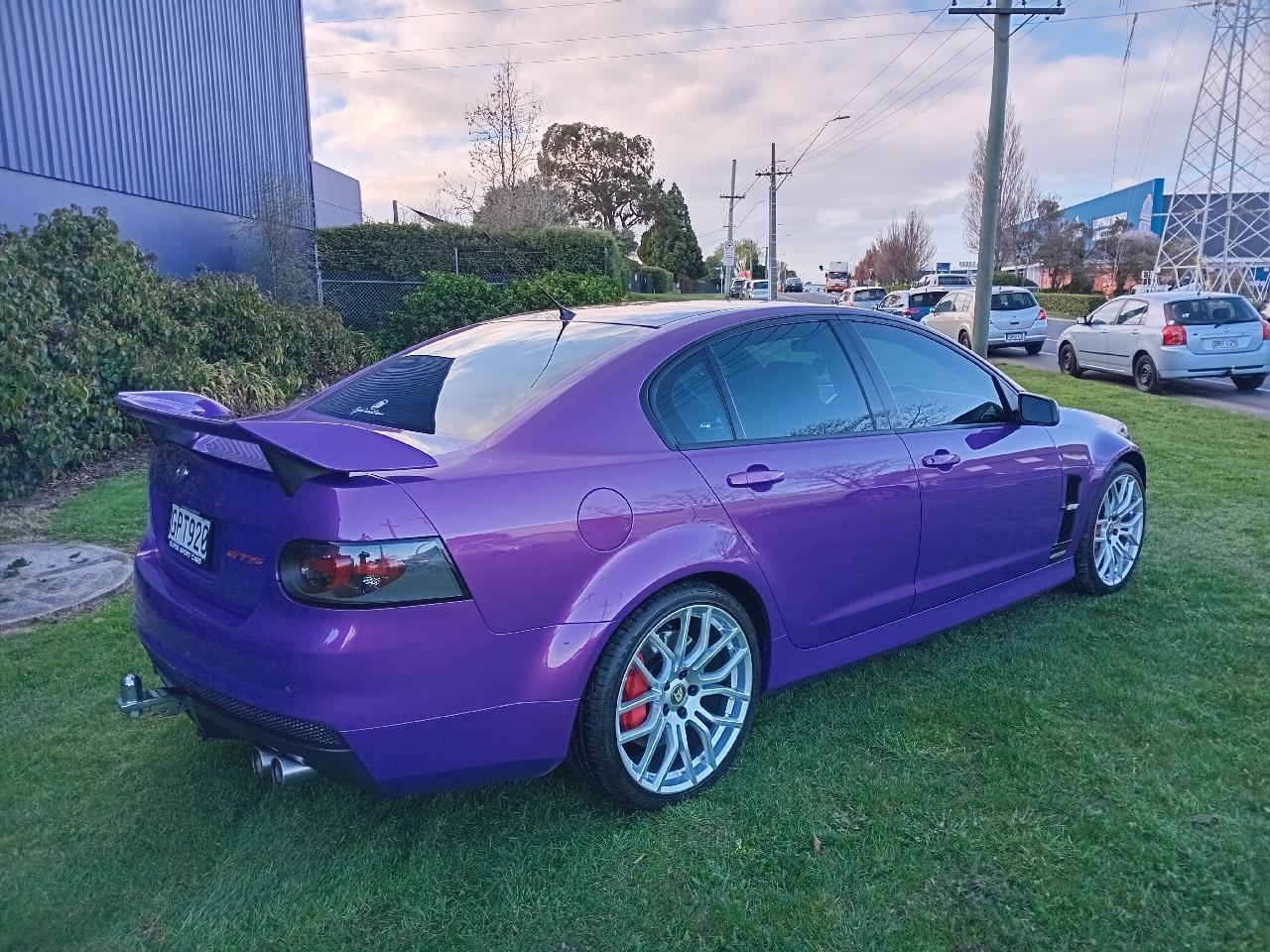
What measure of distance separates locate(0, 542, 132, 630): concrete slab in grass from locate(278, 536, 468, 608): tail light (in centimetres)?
290

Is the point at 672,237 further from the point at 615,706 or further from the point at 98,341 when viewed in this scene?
the point at 615,706

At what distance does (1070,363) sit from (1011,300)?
15.4ft

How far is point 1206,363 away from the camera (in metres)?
13.3

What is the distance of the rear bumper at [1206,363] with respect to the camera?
43.6 ft

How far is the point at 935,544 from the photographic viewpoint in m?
3.63

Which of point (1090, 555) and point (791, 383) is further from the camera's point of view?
point (1090, 555)

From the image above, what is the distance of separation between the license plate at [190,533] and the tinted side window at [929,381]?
252 cm

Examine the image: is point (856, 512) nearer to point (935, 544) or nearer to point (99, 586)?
point (935, 544)

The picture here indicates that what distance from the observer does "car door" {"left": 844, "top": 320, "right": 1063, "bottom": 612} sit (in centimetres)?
363

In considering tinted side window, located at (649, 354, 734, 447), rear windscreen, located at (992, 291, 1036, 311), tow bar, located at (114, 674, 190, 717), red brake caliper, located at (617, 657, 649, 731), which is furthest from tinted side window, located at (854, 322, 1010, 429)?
rear windscreen, located at (992, 291, 1036, 311)

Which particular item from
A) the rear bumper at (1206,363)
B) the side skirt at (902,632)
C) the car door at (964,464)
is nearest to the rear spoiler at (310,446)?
the side skirt at (902,632)

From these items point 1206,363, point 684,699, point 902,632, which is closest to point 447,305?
point 1206,363

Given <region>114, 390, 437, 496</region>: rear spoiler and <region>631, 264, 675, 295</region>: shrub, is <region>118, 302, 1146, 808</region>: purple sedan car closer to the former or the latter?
<region>114, 390, 437, 496</region>: rear spoiler

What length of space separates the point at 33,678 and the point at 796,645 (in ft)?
10.2
